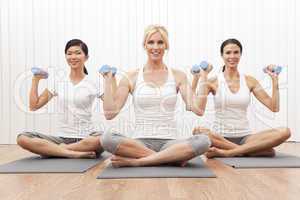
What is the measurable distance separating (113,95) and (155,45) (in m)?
0.49

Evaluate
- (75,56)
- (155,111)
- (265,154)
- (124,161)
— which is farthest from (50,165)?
(265,154)

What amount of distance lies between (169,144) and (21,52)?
3.04 metres

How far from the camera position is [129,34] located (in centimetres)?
558

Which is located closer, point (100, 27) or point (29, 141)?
point (29, 141)

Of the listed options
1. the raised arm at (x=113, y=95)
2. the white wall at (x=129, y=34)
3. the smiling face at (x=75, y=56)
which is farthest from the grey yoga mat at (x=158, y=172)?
the white wall at (x=129, y=34)

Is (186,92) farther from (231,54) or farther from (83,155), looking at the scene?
(83,155)

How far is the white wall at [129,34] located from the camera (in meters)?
5.56

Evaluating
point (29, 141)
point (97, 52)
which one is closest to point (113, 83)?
point (29, 141)

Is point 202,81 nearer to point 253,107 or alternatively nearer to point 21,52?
point 253,107

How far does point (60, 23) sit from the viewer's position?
18.3ft

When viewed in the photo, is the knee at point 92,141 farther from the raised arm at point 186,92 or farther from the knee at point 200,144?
the knee at point 200,144

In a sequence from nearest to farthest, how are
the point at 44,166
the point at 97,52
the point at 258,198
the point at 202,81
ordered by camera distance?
the point at 258,198, the point at 44,166, the point at 202,81, the point at 97,52

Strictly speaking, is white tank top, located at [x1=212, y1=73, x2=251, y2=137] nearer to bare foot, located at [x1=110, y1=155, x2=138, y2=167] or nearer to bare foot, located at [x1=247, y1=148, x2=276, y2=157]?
bare foot, located at [x1=247, y1=148, x2=276, y2=157]

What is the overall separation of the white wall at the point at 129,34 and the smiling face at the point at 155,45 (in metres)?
2.12
